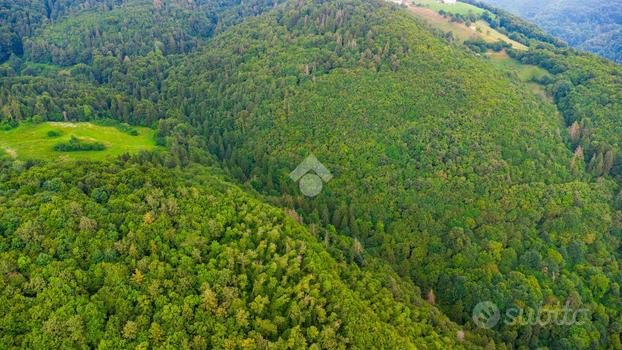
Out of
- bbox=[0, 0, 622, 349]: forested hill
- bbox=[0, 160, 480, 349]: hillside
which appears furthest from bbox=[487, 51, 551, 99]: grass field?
bbox=[0, 160, 480, 349]: hillside

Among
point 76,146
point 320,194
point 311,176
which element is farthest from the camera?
point 311,176

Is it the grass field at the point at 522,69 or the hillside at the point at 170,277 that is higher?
the grass field at the point at 522,69

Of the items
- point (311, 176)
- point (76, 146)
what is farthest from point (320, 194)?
point (76, 146)

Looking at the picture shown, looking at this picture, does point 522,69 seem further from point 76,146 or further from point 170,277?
point 170,277

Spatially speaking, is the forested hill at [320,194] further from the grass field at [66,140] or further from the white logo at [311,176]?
the grass field at [66,140]

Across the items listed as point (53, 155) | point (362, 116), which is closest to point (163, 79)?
point (53, 155)

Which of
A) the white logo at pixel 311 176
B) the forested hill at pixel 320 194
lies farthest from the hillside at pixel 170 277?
the white logo at pixel 311 176

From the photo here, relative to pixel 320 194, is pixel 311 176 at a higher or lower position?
higher
